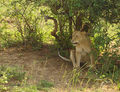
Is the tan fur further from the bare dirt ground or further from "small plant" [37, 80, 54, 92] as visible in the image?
"small plant" [37, 80, 54, 92]

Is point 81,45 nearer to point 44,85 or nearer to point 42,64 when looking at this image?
point 42,64

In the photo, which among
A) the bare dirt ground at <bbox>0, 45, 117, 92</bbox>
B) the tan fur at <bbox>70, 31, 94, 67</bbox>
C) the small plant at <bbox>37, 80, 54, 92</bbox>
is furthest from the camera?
the tan fur at <bbox>70, 31, 94, 67</bbox>

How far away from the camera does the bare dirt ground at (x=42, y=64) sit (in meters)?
6.64

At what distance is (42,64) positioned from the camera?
319 inches

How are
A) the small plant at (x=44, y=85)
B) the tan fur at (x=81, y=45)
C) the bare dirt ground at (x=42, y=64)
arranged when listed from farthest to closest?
the tan fur at (x=81, y=45) → the bare dirt ground at (x=42, y=64) → the small plant at (x=44, y=85)

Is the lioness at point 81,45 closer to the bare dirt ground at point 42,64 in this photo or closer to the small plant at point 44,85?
the bare dirt ground at point 42,64

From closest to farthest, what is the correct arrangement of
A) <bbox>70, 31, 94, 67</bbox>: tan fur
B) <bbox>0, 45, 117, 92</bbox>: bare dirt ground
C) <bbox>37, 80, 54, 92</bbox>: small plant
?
<bbox>37, 80, 54, 92</bbox>: small plant
<bbox>0, 45, 117, 92</bbox>: bare dirt ground
<bbox>70, 31, 94, 67</bbox>: tan fur

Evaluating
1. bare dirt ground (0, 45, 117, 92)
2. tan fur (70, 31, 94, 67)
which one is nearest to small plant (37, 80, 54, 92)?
bare dirt ground (0, 45, 117, 92)

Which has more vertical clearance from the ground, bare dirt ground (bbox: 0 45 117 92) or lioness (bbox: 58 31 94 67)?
lioness (bbox: 58 31 94 67)

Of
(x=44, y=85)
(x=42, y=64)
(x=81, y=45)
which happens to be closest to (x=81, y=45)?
(x=81, y=45)

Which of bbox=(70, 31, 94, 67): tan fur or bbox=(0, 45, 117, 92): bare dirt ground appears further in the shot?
bbox=(70, 31, 94, 67): tan fur

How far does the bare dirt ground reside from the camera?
664 centimetres

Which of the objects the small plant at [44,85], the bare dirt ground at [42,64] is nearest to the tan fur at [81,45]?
the bare dirt ground at [42,64]

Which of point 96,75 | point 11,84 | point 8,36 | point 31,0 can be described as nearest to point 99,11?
point 96,75
